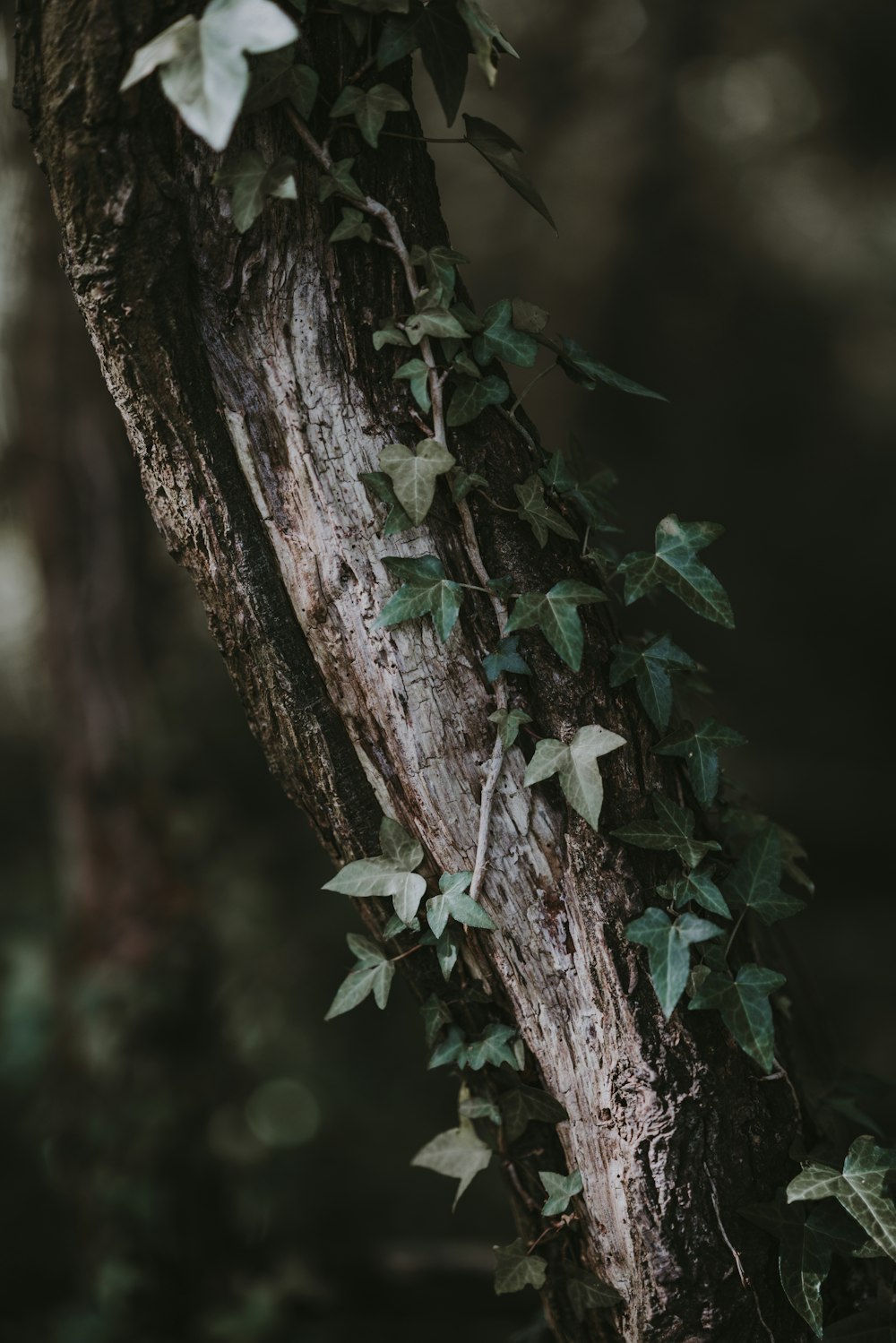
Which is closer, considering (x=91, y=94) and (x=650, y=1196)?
(x=91, y=94)

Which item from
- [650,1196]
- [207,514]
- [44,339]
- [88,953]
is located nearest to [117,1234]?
[88,953]

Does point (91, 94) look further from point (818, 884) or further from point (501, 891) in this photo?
point (818, 884)

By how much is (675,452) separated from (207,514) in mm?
3042

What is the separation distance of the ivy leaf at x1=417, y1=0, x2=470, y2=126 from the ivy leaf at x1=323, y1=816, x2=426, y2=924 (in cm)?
51

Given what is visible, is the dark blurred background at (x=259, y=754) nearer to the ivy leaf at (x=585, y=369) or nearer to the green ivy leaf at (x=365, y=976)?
the green ivy leaf at (x=365, y=976)

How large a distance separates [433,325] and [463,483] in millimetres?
110

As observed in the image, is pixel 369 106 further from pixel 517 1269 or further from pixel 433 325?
pixel 517 1269

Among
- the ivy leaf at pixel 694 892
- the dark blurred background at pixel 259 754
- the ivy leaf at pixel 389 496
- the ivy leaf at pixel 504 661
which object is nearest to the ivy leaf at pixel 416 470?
the ivy leaf at pixel 389 496

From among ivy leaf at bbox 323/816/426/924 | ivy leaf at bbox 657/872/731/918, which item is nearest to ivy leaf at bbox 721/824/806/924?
ivy leaf at bbox 657/872/731/918

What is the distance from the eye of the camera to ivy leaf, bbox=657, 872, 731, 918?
64cm

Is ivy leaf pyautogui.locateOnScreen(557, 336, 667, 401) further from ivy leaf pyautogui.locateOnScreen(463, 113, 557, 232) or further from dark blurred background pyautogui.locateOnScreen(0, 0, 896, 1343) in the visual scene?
dark blurred background pyautogui.locateOnScreen(0, 0, 896, 1343)

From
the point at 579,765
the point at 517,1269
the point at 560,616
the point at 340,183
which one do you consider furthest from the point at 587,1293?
the point at 340,183

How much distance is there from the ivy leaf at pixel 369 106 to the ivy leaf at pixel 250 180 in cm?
5

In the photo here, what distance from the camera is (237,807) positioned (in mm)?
2561
